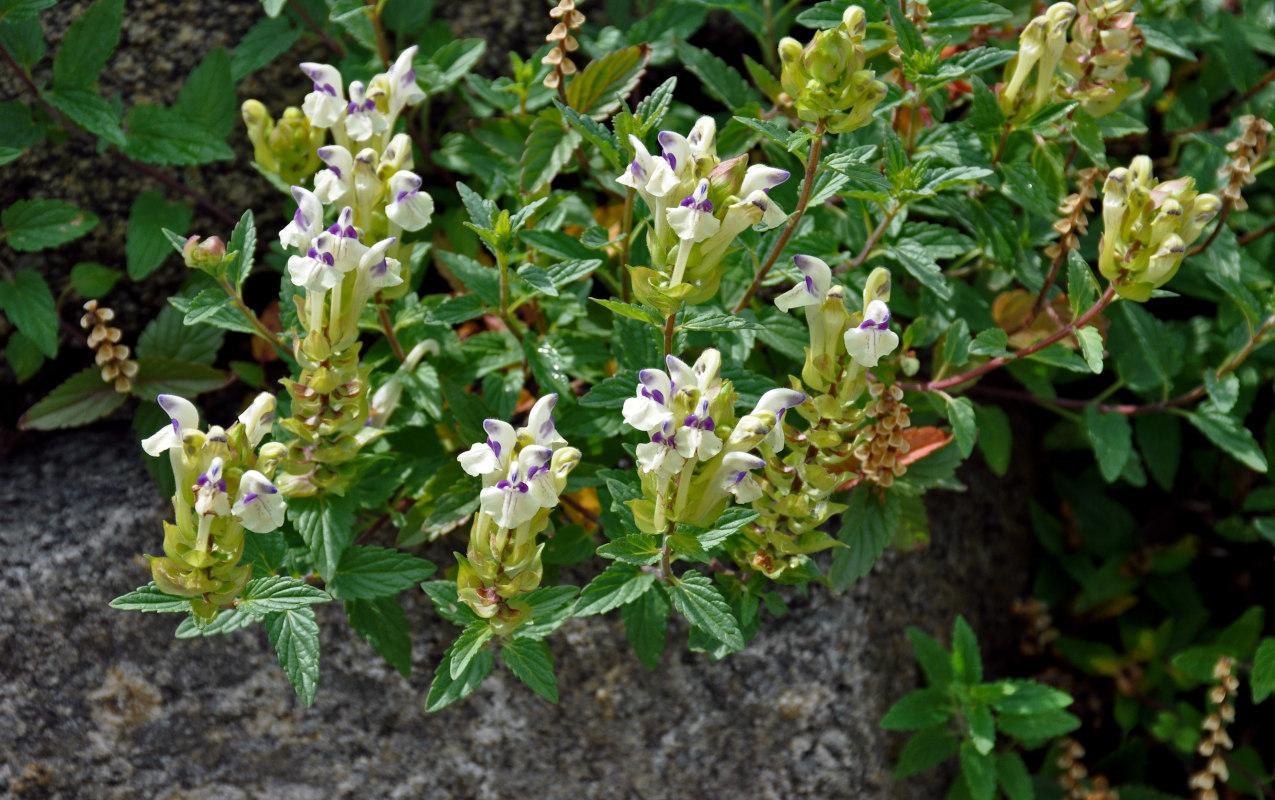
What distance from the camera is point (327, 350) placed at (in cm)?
166

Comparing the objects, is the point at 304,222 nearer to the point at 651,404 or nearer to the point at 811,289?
the point at 651,404

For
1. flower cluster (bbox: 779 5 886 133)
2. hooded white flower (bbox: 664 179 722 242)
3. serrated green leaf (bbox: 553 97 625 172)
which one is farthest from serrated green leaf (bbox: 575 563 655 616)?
flower cluster (bbox: 779 5 886 133)

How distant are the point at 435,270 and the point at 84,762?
52.2 inches

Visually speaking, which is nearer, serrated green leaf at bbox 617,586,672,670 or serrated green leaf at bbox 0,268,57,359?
serrated green leaf at bbox 617,586,672,670

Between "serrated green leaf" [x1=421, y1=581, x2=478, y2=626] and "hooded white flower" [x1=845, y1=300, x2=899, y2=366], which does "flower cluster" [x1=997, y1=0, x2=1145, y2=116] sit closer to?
"hooded white flower" [x1=845, y1=300, x2=899, y2=366]

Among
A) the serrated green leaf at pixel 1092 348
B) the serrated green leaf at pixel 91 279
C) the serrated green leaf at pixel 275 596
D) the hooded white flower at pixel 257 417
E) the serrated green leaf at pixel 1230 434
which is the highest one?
the hooded white flower at pixel 257 417

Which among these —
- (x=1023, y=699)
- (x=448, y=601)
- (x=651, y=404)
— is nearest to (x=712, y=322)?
(x=651, y=404)

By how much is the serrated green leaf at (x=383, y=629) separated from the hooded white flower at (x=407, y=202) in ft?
2.37

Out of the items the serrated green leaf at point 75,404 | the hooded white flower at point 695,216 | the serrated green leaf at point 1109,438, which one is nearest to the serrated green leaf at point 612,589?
the hooded white flower at point 695,216

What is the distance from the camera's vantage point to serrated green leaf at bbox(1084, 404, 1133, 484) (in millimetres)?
2125

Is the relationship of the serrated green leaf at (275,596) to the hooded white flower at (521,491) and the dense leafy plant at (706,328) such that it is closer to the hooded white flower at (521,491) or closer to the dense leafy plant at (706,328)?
the dense leafy plant at (706,328)

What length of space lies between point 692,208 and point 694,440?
330mm

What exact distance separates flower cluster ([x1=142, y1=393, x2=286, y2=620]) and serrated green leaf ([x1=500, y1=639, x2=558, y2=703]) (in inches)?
17.4

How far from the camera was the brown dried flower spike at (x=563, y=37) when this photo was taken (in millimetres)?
1882
